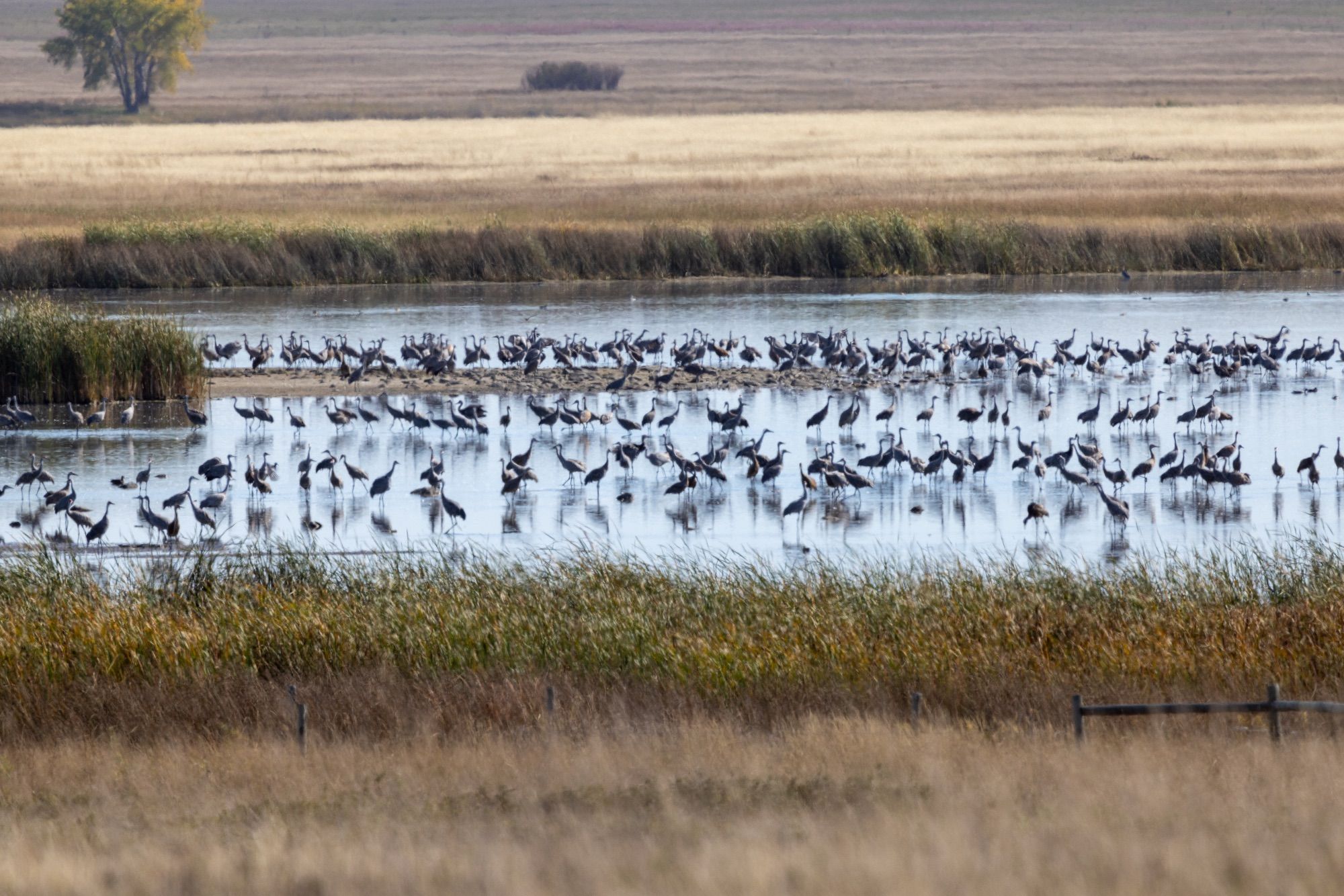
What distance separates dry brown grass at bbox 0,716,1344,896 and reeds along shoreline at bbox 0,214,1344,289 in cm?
3382

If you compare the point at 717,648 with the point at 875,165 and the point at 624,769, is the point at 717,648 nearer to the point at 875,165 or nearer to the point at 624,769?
the point at 624,769

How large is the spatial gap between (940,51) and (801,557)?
471ft

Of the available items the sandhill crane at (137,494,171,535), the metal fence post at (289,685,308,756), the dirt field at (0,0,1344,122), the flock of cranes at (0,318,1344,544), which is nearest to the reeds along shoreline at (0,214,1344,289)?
the flock of cranes at (0,318,1344,544)

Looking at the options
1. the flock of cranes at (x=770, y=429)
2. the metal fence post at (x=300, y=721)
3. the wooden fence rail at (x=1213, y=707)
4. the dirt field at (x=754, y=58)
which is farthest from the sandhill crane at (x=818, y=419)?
the dirt field at (x=754, y=58)

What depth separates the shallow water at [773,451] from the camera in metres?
A: 19.5

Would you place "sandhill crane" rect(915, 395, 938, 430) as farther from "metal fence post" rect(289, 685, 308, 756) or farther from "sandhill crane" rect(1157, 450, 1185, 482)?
"metal fence post" rect(289, 685, 308, 756)

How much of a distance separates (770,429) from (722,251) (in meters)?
20.9

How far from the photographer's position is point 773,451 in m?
24.0

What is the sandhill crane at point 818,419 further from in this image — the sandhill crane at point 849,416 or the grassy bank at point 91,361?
the grassy bank at point 91,361

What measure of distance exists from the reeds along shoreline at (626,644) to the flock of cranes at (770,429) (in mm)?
4342

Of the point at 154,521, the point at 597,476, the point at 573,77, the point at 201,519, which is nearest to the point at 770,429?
the point at 597,476

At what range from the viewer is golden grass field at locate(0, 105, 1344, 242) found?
169 ft

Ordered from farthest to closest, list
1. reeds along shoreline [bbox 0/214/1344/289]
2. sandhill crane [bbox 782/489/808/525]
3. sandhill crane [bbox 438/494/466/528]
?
reeds along shoreline [bbox 0/214/1344/289] < sandhill crane [bbox 782/489/808/525] < sandhill crane [bbox 438/494/466/528]

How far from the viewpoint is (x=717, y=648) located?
13.6m
